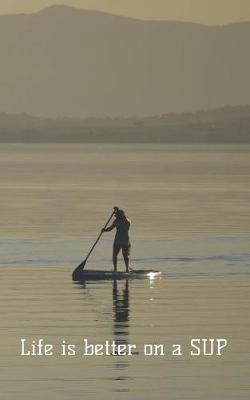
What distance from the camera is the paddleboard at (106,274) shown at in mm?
39281

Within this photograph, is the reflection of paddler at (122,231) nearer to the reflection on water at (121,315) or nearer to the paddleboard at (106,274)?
the paddleboard at (106,274)

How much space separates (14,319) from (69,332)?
6.34ft

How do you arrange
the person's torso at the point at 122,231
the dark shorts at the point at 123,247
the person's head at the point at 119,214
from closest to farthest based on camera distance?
the person's head at the point at 119,214, the person's torso at the point at 122,231, the dark shorts at the point at 123,247

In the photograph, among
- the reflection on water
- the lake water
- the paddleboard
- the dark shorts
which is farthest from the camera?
the dark shorts

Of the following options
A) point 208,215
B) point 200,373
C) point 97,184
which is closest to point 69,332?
point 200,373

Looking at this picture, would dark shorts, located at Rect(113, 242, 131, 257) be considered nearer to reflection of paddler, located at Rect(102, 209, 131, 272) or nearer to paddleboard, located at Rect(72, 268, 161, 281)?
reflection of paddler, located at Rect(102, 209, 131, 272)

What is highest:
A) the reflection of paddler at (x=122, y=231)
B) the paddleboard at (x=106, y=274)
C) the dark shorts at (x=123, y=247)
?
the reflection of paddler at (x=122, y=231)

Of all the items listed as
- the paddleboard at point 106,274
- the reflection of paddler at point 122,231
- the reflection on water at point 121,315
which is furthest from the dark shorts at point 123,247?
the reflection on water at point 121,315

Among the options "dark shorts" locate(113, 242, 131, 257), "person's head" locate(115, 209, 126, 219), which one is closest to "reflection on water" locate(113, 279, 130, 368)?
"dark shorts" locate(113, 242, 131, 257)

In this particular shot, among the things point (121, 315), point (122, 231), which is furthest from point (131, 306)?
point (122, 231)

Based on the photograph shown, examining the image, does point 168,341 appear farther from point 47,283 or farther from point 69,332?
point 47,283

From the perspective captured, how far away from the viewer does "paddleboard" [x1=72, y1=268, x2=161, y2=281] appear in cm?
3928

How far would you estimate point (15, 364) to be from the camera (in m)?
27.1

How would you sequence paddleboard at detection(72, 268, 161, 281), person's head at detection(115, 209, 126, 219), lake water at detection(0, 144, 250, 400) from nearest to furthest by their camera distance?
lake water at detection(0, 144, 250, 400) → paddleboard at detection(72, 268, 161, 281) → person's head at detection(115, 209, 126, 219)
